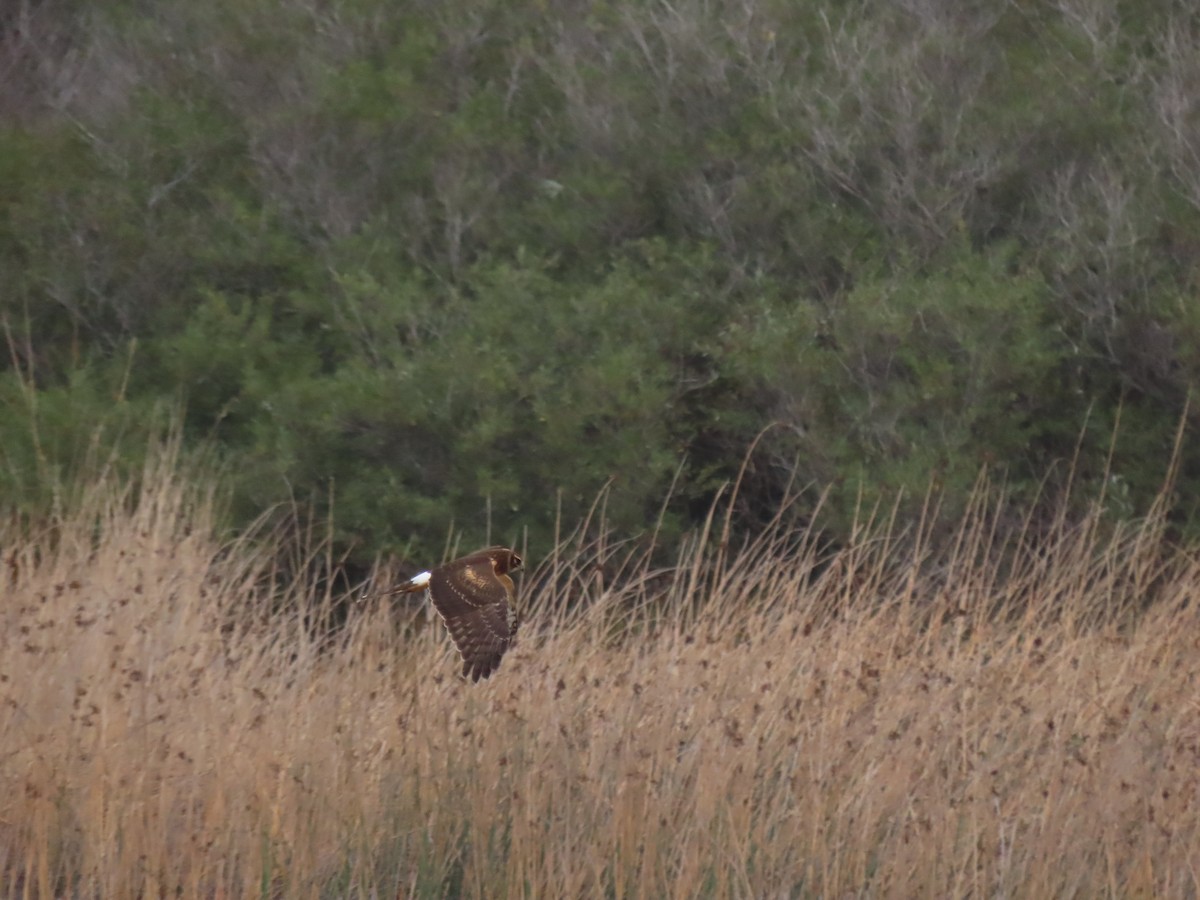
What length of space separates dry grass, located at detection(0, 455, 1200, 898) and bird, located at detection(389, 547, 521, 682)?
446mm

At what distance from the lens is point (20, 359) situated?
29.8 ft

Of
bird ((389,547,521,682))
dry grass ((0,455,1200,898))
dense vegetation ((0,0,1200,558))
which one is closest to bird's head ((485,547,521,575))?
bird ((389,547,521,682))

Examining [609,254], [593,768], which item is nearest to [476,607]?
[593,768]

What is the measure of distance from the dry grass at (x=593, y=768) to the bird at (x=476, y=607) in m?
0.45

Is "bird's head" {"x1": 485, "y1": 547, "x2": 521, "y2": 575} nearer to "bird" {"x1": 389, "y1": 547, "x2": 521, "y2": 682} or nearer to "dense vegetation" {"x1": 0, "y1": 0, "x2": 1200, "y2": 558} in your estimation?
"bird" {"x1": 389, "y1": 547, "x2": 521, "y2": 682}

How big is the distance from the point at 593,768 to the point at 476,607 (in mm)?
698

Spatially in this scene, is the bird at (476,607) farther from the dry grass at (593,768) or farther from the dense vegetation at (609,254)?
the dense vegetation at (609,254)

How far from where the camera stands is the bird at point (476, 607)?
10.8 ft

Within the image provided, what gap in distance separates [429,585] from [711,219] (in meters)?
5.74

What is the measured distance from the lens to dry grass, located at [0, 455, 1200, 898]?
11.7 feet

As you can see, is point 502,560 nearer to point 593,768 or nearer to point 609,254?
point 593,768

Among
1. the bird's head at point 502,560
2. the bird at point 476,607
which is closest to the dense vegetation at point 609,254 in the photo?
the bird's head at point 502,560

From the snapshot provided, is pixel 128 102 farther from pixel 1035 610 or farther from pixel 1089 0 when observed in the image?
pixel 1035 610

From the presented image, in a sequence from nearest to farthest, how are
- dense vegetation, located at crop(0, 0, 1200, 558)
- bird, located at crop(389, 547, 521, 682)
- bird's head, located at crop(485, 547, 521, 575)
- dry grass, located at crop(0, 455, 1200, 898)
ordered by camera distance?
bird, located at crop(389, 547, 521, 682), bird's head, located at crop(485, 547, 521, 575), dry grass, located at crop(0, 455, 1200, 898), dense vegetation, located at crop(0, 0, 1200, 558)
